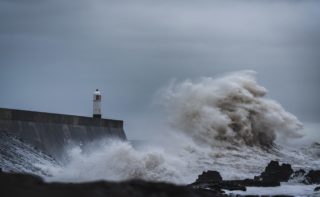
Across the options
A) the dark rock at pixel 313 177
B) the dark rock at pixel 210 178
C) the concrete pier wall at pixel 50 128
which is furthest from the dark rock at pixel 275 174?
the concrete pier wall at pixel 50 128

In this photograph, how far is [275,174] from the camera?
17547 millimetres

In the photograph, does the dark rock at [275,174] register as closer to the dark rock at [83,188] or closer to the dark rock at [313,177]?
the dark rock at [313,177]

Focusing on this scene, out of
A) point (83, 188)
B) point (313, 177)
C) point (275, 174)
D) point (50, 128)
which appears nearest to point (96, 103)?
point (50, 128)

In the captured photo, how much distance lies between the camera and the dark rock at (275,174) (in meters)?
16.9

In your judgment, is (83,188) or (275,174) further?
(275,174)

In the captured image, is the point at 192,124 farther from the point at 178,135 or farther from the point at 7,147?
the point at 7,147

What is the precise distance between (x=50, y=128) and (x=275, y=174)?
5.98 meters

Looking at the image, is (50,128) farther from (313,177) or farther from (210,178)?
(313,177)

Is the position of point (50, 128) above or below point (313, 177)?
above

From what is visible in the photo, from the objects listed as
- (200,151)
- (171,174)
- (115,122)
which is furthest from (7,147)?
(200,151)

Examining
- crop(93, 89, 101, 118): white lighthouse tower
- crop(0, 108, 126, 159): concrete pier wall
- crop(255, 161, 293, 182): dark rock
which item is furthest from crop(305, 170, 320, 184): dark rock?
crop(93, 89, 101, 118): white lighthouse tower

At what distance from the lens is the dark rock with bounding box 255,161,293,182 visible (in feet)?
55.6

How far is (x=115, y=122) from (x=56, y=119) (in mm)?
4252

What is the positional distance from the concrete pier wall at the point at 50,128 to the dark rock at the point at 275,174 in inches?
190
